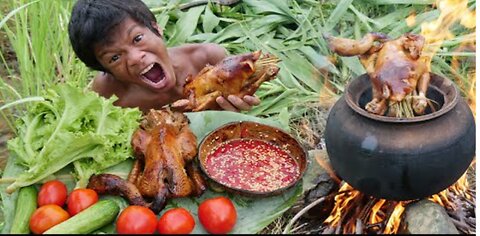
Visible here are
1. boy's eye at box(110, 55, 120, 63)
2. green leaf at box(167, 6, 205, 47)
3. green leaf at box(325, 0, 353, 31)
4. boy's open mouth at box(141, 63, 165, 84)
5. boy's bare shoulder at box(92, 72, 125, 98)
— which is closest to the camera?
boy's eye at box(110, 55, 120, 63)

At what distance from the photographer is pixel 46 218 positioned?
3066 millimetres

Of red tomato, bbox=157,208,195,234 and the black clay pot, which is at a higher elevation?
the black clay pot

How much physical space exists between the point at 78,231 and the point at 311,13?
112 inches

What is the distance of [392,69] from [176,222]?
3.89 feet

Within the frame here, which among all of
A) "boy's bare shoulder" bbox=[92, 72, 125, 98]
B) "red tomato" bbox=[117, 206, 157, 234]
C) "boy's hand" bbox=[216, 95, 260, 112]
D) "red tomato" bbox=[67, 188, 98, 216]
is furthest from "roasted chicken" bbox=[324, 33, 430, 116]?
"boy's bare shoulder" bbox=[92, 72, 125, 98]

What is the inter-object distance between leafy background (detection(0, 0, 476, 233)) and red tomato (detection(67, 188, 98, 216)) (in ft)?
3.90

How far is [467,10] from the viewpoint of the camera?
15.9 ft

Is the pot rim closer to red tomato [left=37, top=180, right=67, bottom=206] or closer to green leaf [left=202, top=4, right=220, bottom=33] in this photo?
red tomato [left=37, top=180, right=67, bottom=206]

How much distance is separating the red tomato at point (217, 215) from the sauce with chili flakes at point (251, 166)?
0.68 ft

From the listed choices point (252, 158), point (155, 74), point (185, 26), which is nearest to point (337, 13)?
point (185, 26)

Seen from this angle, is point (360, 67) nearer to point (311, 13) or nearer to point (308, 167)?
point (311, 13)

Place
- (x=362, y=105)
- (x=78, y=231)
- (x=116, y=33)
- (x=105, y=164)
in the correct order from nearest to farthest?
1. (x=78, y=231)
2. (x=362, y=105)
3. (x=105, y=164)
4. (x=116, y=33)

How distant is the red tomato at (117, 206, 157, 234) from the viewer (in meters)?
2.94

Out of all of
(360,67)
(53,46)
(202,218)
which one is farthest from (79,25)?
(360,67)
